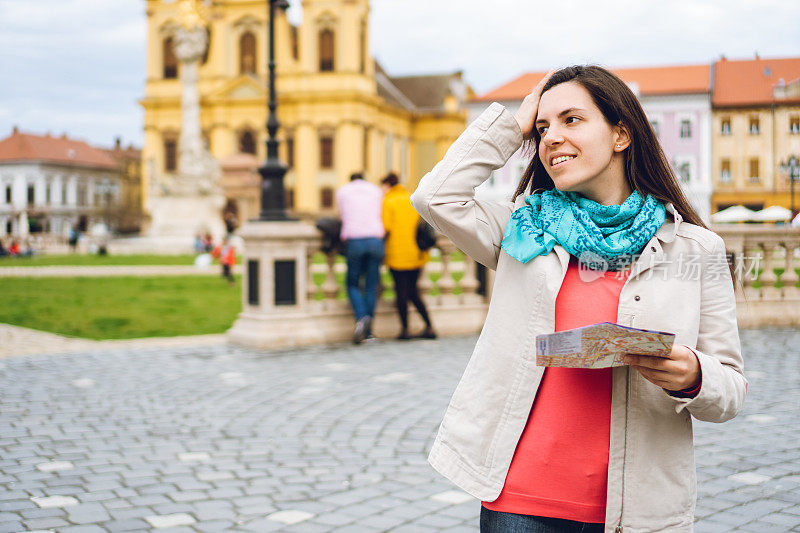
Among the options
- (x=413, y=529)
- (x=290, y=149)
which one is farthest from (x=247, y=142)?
(x=413, y=529)

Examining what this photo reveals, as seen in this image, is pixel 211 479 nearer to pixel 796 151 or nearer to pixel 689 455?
pixel 689 455

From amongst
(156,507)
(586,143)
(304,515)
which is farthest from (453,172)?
(156,507)

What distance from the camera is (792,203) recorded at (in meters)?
7.63

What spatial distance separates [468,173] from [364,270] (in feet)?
27.4

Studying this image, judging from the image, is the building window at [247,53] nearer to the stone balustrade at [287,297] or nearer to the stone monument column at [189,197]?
the stone monument column at [189,197]

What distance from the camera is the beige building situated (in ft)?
17.8

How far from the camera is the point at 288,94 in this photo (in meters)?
61.8

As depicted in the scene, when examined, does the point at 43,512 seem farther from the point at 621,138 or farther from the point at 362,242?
the point at 362,242

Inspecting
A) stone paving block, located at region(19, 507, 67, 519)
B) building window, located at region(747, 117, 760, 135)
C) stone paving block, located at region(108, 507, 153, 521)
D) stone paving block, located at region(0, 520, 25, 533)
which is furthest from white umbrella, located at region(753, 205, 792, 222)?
stone paving block, located at region(0, 520, 25, 533)

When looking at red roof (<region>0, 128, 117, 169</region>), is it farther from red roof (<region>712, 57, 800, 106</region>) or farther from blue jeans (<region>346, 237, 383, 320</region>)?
red roof (<region>712, 57, 800, 106</region>)

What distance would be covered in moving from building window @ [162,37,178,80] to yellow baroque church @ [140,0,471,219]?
0.08 meters

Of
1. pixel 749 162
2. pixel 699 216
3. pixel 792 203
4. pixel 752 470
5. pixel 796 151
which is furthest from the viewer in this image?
pixel 792 203

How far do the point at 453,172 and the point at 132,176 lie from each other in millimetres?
99515

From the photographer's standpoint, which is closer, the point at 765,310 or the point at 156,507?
the point at 156,507
